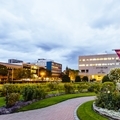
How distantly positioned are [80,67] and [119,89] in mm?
92887

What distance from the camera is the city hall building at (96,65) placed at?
322ft

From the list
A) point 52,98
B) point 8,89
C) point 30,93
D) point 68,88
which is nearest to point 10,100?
point 30,93

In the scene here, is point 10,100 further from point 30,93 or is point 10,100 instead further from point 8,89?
point 8,89

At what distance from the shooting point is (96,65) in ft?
339

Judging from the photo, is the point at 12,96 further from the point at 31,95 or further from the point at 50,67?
the point at 50,67

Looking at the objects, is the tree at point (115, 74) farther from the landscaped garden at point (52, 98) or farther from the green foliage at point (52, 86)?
the green foliage at point (52, 86)

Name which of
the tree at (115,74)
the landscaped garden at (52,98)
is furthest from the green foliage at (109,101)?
the tree at (115,74)

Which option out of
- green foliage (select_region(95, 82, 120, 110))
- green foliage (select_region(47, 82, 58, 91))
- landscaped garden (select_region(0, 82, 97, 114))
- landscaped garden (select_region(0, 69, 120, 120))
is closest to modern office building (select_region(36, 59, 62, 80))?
green foliage (select_region(47, 82, 58, 91))

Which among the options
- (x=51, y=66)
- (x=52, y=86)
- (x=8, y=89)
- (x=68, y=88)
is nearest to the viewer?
(x=8, y=89)

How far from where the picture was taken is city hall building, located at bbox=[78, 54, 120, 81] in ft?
322

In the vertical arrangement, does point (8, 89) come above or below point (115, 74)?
below

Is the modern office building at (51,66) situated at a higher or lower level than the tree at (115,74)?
higher

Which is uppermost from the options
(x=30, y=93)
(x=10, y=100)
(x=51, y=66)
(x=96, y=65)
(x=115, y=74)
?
Answer: (x=51, y=66)

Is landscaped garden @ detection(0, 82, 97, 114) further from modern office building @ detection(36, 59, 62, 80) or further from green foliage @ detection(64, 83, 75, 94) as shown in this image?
modern office building @ detection(36, 59, 62, 80)
